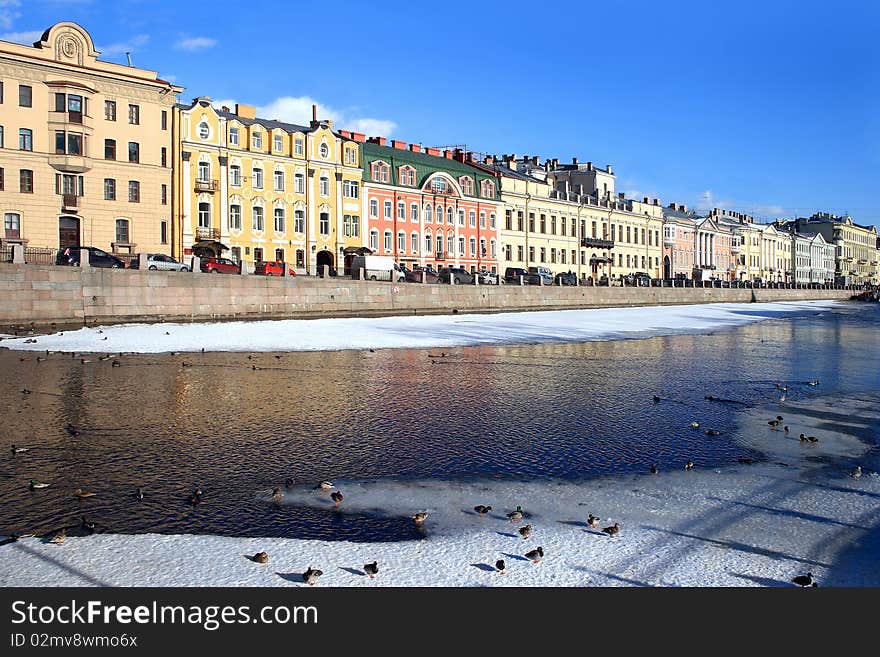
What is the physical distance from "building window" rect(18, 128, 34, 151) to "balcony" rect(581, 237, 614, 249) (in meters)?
56.9

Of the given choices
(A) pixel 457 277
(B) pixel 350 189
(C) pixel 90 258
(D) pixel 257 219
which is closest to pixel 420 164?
(B) pixel 350 189

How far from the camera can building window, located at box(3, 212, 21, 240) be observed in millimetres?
47844

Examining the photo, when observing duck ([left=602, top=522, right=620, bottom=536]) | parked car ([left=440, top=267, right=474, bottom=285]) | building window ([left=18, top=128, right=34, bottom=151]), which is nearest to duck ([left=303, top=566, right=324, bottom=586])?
duck ([left=602, top=522, right=620, bottom=536])

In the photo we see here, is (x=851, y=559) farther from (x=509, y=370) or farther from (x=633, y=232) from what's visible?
(x=633, y=232)

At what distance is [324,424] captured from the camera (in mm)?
11844

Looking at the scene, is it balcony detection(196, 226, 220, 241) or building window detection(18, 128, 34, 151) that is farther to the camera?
balcony detection(196, 226, 220, 241)

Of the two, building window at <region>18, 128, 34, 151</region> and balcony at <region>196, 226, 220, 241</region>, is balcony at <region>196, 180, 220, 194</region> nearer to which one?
balcony at <region>196, 226, 220, 241</region>

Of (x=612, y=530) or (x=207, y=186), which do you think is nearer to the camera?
(x=612, y=530)

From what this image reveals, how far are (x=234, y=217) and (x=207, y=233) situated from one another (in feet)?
10.00

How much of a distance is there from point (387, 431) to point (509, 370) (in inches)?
323

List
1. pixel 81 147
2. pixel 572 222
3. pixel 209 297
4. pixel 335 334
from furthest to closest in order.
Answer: pixel 572 222
pixel 81 147
pixel 209 297
pixel 335 334

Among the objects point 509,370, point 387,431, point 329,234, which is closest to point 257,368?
point 509,370

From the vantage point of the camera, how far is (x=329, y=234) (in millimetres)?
63688

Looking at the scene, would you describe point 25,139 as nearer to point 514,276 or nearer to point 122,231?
point 122,231
